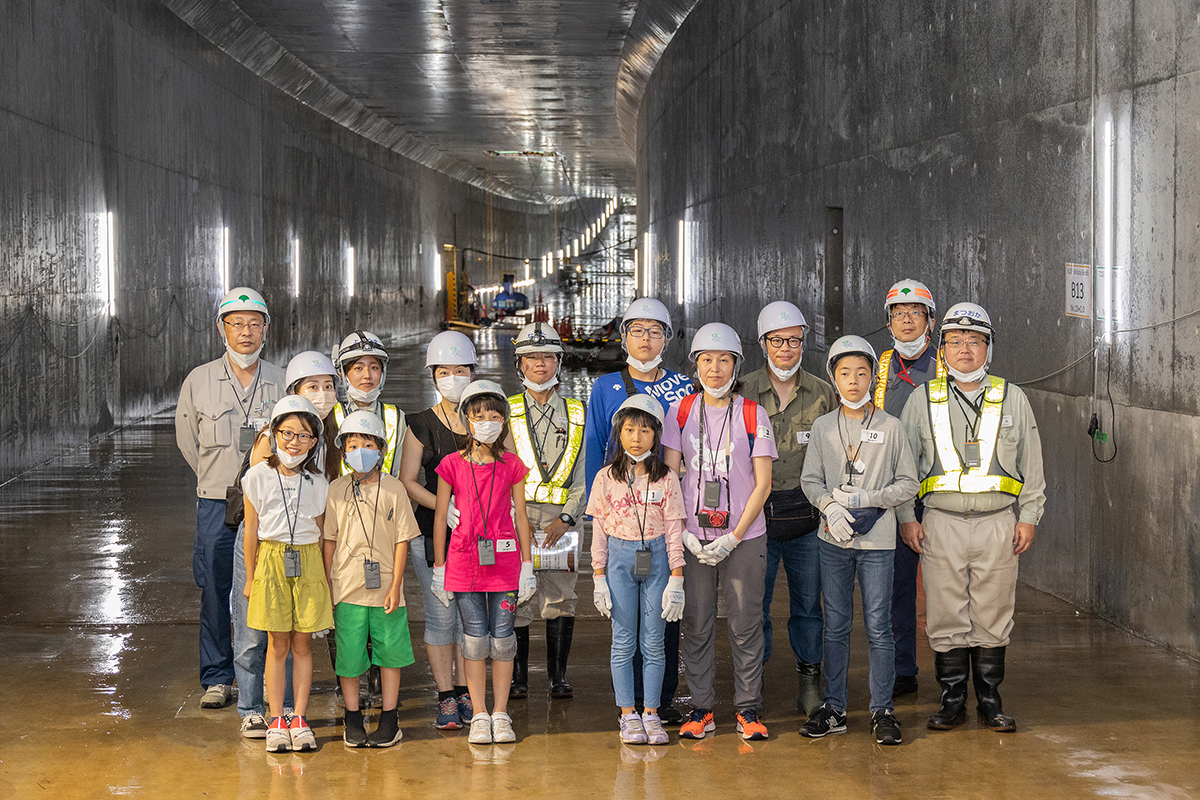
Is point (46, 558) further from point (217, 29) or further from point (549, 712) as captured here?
point (217, 29)

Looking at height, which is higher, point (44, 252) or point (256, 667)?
point (44, 252)

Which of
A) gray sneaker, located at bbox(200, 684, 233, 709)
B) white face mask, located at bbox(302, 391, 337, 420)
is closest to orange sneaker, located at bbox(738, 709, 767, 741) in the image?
white face mask, located at bbox(302, 391, 337, 420)

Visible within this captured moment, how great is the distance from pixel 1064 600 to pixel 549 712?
3.51 meters

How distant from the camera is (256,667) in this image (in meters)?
5.26

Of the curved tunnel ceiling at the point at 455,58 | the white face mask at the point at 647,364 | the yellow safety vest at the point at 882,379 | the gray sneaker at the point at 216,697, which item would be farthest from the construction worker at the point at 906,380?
the curved tunnel ceiling at the point at 455,58

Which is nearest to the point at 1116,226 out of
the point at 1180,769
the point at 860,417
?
the point at 860,417

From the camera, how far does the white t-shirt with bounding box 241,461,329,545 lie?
198 inches

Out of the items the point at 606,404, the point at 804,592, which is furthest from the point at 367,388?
the point at 804,592

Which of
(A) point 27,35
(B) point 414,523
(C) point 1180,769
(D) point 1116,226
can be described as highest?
(A) point 27,35

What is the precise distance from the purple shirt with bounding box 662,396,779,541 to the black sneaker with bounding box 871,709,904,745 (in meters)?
0.89

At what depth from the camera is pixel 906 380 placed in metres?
5.86

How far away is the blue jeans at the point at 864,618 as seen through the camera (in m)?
5.18

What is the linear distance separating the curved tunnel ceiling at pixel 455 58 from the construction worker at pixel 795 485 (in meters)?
15.6

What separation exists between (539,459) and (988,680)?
7.08 feet
